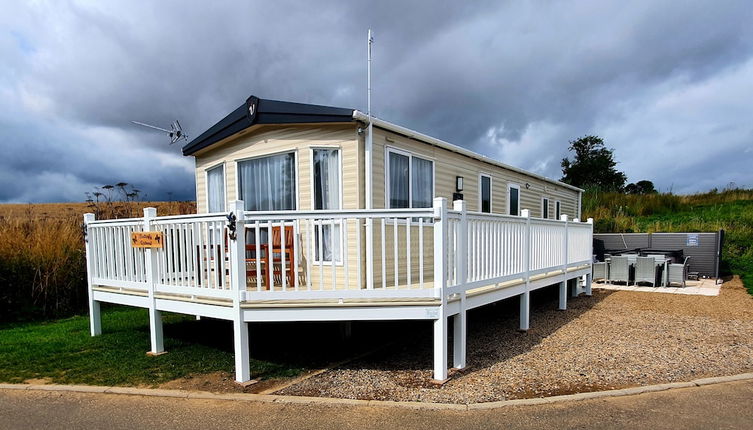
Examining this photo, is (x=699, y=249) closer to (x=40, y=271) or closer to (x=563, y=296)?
(x=563, y=296)

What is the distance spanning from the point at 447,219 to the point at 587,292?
685 centimetres

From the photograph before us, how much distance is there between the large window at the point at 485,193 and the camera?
866 cm

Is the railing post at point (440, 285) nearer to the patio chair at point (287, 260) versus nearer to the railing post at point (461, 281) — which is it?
the railing post at point (461, 281)

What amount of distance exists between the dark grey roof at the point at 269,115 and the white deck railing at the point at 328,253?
1.43 metres

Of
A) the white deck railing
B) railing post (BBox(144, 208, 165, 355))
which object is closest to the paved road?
the white deck railing

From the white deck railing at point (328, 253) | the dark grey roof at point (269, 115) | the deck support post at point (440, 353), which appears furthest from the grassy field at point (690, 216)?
the dark grey roof at point (269, 115)

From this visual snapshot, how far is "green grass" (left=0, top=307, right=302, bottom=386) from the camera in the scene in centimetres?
442

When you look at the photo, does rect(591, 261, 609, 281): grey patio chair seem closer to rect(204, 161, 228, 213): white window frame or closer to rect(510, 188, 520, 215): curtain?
rect(510, 188, 520, 215): curtain

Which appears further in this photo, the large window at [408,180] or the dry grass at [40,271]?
the dry grass at [40,271]

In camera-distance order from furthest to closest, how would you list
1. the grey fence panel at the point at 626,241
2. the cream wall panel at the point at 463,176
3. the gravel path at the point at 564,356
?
the grey fence panel at the point at 626,241 → the cream wall panel at the point at 463,176 → the gravel path at the point at 564,356

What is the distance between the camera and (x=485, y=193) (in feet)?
29.2

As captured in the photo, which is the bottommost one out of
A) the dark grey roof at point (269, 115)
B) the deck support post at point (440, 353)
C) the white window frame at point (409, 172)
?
the deck support post at point (440, 353)

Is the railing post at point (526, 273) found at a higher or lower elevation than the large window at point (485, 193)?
lower

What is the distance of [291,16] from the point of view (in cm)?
786
